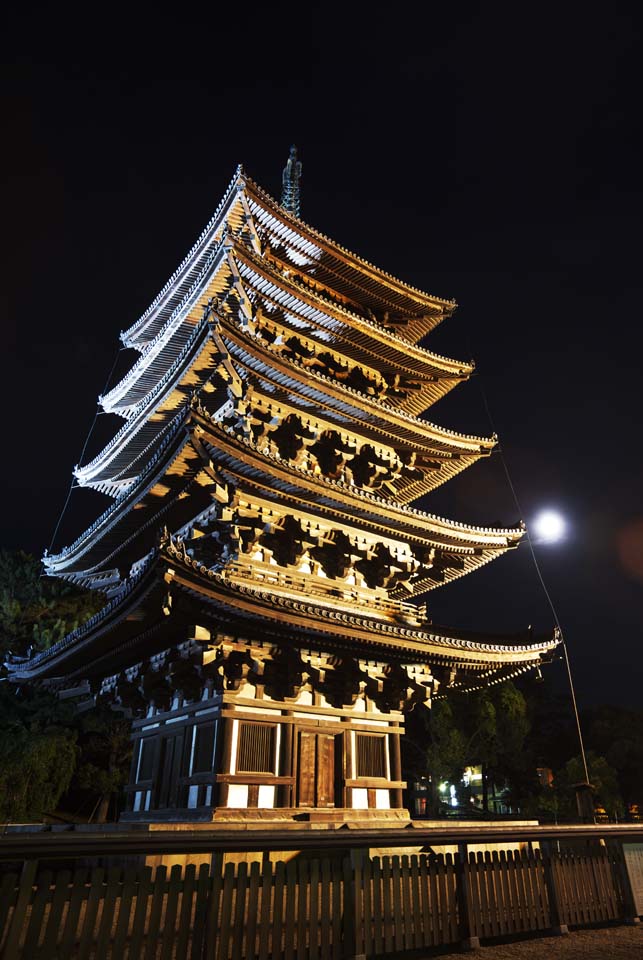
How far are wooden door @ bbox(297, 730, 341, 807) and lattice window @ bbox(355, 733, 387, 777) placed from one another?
784mm

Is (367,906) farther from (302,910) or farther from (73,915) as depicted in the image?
(73,915)

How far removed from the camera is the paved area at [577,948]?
846cm

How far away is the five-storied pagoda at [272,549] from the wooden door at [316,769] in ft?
0.17

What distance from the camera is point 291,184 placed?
27.2m

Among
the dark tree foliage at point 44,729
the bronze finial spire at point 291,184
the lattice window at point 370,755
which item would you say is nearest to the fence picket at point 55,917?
the lattice window at point 370,755

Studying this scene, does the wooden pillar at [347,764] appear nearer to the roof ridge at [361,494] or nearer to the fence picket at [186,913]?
the roof ridge at [361,494]

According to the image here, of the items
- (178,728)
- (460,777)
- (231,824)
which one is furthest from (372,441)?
(460,777)

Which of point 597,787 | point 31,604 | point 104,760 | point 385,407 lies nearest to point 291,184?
point 385,407

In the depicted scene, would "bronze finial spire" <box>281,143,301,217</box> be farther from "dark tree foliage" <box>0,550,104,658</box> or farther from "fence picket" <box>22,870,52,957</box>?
"fence picket" <box>22,870,52,957</box>

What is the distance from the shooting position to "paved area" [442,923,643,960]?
8.46 meters

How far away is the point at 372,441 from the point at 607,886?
12.6 metres

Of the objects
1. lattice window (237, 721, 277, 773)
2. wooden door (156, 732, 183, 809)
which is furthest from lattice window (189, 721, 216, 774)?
wooden door (156, 732, 183, 809)

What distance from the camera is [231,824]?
36.6 feet

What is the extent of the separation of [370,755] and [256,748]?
3.45 metres
